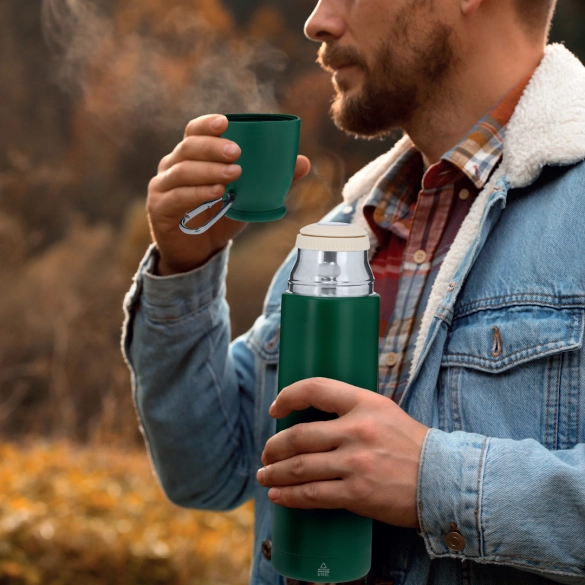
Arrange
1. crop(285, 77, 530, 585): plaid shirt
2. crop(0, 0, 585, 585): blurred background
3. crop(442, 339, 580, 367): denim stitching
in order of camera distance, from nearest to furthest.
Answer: crop(442, 339, 580, 367): denim stitching
crop(285, 77, 530, 585): plaid shirt
crop(0, 0, 585, 585): blurred background

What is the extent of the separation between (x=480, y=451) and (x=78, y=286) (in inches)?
159

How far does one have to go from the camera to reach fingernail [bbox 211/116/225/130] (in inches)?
45.3

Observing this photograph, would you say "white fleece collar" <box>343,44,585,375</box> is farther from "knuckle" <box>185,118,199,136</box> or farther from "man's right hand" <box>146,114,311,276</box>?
"knuckle" <box>185,118,199,136</box>

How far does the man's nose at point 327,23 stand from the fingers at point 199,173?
0.35m

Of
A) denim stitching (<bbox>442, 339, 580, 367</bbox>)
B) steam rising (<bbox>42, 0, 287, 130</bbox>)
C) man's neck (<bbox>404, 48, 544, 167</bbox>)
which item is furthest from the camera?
steam rising (<bbox>42, 0, 287, 130</bbox>)

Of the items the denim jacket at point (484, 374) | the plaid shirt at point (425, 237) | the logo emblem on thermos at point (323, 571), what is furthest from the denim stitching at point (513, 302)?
the logo emblem on thermos at point (323, 571)

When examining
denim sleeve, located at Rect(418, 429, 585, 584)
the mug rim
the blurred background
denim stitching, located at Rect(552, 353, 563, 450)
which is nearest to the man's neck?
the mug rim

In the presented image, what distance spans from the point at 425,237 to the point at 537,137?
24 centimetres

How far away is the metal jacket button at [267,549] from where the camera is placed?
1.36 metres

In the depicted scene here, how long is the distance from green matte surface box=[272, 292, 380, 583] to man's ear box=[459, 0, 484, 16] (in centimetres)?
65

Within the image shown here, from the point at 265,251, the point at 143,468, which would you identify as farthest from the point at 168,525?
the point at 265,251

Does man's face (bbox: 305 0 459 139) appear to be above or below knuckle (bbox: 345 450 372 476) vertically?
above

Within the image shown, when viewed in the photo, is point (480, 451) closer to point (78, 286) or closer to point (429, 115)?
point (429, 115)

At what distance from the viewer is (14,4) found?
4750 mm
